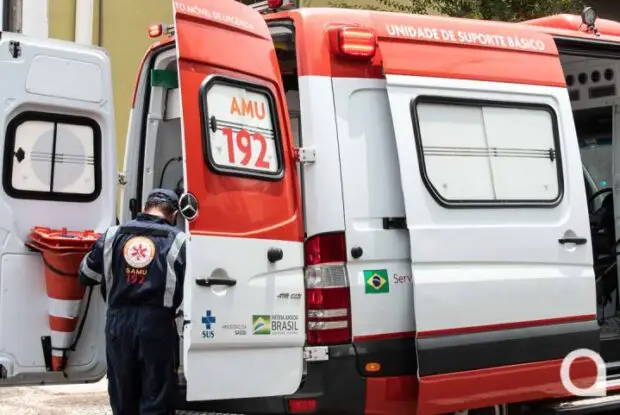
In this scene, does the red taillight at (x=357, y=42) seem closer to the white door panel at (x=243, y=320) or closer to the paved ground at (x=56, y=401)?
the white door panel at (x=243, y=320)

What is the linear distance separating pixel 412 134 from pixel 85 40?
8.26 meters

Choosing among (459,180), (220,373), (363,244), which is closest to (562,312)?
(459,180)

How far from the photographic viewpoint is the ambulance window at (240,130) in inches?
160

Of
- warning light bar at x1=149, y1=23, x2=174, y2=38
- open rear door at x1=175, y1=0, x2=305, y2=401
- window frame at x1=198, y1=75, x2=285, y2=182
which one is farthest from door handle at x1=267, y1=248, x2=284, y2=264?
warning light bar at x1=149, y1=23, x2=174, y2=38

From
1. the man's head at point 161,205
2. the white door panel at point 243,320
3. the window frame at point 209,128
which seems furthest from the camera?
the man's head at point 161,205

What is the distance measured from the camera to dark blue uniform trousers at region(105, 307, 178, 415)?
434cm

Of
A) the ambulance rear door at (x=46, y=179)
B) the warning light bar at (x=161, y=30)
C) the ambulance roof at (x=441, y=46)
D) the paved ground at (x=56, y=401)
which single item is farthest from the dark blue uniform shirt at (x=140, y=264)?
the paved ground at (x=56, y=401)

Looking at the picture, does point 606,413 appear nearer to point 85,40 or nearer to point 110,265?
point 110,265

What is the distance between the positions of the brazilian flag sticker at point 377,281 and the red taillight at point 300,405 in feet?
2.07

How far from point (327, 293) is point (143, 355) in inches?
39.9

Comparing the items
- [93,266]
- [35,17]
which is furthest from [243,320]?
[35,17]

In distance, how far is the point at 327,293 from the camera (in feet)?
13.9

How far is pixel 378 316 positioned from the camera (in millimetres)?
4344

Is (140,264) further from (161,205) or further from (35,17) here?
(35,17)
